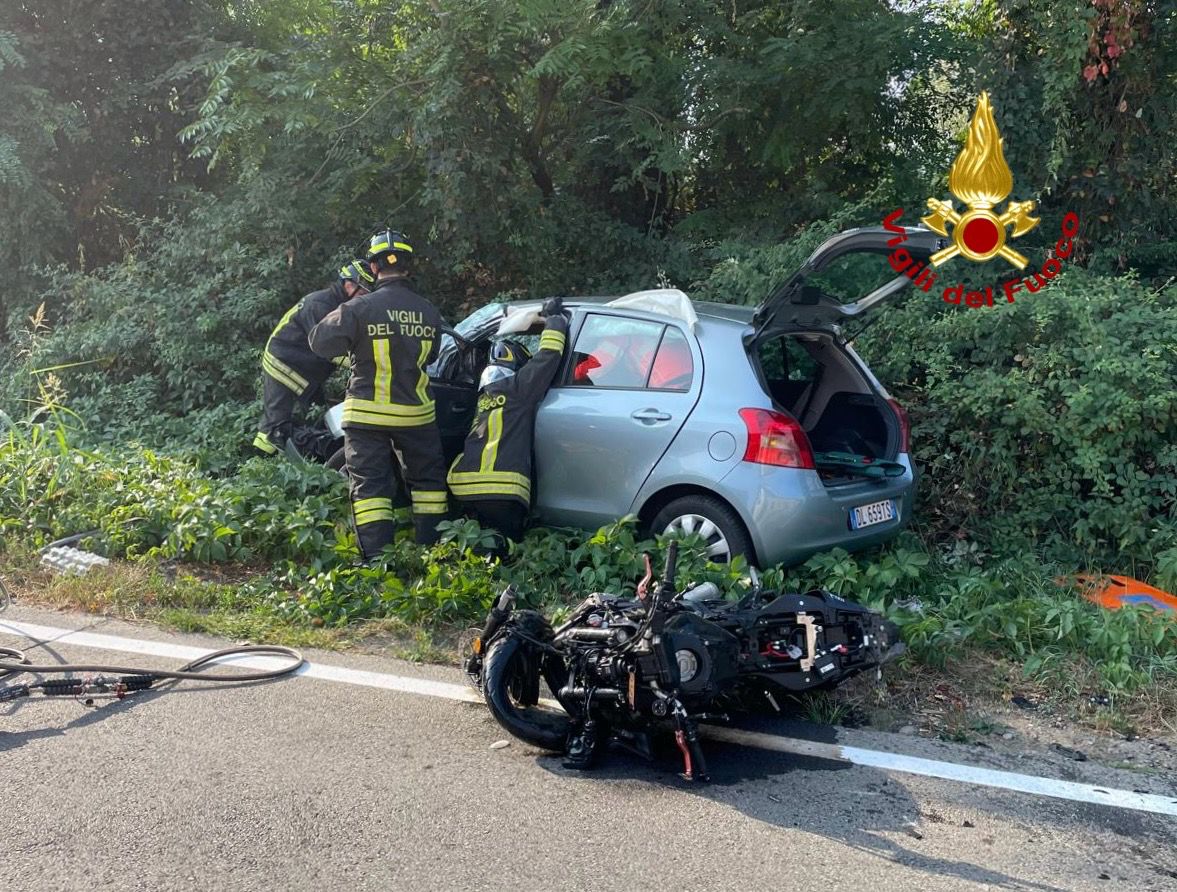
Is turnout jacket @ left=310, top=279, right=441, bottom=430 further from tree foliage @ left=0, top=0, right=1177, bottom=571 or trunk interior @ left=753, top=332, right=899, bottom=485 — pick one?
tree foliage @ left=0, top=0, right=1177, bottom=571

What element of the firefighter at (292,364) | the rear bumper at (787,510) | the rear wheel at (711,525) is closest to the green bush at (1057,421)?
the rear bumper at (787,510)

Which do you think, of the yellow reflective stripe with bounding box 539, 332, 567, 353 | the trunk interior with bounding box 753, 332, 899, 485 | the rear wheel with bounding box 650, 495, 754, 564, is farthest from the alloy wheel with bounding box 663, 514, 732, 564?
the yellow reflective stripe with bounding box 539, 332, 567, 353

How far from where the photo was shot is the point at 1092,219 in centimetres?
788

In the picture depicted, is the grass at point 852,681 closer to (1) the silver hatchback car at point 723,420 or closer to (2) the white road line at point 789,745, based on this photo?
(2) the white road line at point 789,745

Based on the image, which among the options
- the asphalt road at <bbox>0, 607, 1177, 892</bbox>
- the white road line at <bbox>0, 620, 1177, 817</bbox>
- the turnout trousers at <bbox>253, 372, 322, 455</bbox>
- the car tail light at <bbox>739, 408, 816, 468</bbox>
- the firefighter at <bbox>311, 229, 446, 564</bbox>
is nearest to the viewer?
the asphalt road at <bbox>0, 607, 1177, 892</bbox>

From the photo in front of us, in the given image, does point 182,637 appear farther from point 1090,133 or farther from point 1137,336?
point 1090,133

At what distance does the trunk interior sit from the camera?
20.8 feet

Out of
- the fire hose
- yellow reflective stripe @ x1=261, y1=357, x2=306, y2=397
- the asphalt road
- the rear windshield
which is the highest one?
the rear windshield

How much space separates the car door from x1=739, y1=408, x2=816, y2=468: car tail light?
370 millimetres

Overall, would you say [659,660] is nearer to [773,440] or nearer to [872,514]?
[773,440]

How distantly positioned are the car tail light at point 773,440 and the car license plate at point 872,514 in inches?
16.6

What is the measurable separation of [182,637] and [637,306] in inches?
119

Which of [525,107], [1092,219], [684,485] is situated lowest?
[684,485]

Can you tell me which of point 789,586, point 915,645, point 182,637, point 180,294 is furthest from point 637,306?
point 180,294
